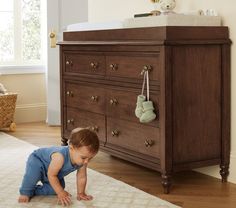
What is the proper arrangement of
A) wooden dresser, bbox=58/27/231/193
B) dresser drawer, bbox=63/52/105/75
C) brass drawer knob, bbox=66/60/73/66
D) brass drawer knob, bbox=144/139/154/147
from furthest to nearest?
brass drawer knob, bbox=66/60/73/66
dresser drawer, bbox=63/52/105/75
brass drawer knob, bbox=144/139/154/147
wooden dresser, bbox=58/27/231/193

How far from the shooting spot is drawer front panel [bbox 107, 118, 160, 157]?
2.92 meters

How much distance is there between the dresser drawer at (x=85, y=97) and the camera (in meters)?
3.41

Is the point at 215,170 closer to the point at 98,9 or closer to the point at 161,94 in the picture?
the point at 161,94

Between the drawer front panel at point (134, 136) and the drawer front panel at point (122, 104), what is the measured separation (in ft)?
0.13

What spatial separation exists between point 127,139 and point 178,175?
1.39ft

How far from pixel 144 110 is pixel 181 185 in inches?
21.3

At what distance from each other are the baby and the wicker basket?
2206 mm

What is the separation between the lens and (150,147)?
2.95 meters

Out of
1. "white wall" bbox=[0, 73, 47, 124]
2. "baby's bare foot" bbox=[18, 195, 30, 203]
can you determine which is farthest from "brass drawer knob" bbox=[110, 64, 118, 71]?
"white wall" bbox=[0, 73, 47, 124]

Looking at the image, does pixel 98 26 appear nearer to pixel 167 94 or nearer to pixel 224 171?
pixel 167 94

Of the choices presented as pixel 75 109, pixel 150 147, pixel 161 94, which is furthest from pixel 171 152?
pixel 75 109

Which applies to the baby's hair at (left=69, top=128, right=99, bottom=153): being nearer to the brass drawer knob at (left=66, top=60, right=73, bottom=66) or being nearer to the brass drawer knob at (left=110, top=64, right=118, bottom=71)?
the brass drawer knob at (left=110, top=64, right=118, bottom=71)

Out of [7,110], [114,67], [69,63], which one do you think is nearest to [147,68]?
[114,67]

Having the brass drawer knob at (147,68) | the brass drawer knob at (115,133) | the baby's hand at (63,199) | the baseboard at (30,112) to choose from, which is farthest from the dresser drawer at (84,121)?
the baseboard at (30,112)
